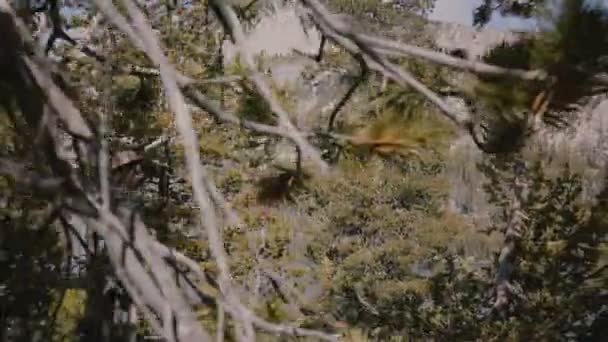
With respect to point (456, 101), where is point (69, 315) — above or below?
below

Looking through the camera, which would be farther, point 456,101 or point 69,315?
point 69,315

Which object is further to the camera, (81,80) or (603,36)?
(81,80)

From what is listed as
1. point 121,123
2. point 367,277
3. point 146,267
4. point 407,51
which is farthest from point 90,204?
point 367,277

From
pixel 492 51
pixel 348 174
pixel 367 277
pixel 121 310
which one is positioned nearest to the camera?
pixel 492 51

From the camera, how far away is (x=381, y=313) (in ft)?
29.5

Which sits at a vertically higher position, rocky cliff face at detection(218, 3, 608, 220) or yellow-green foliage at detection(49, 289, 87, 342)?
rocky cliff face at detection(218, 3, 608, 220)

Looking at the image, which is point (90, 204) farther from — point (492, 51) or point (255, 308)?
point (492, 51)

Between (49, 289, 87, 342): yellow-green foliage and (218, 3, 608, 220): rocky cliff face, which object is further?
(49, 289, 87, 342): yellow-green foliage

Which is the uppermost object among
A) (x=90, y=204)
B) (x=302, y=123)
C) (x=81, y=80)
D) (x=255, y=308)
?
(x=81, y=80)

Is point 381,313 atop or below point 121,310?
below

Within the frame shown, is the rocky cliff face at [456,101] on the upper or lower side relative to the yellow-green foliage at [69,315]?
upper

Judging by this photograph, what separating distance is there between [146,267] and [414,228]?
35.7 feet

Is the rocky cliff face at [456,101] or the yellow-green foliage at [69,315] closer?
the rocky cliff face at [456,101]

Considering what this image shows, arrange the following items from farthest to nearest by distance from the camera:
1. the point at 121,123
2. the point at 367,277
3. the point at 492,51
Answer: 1. the point at 367,277
2. the point at 121,123
3. the point at 492,51
